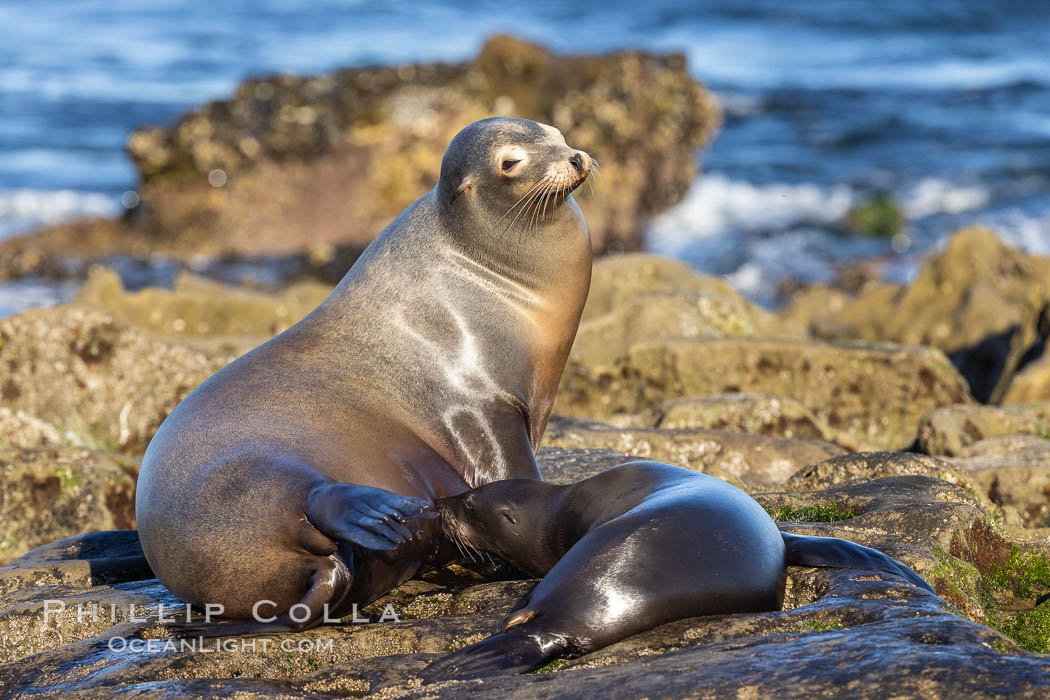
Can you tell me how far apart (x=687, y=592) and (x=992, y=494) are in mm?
3783

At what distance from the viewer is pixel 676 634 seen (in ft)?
12.9

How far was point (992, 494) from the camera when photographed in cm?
714

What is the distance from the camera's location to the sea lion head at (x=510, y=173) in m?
5.86

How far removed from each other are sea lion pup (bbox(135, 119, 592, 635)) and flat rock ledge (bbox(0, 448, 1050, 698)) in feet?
0.84

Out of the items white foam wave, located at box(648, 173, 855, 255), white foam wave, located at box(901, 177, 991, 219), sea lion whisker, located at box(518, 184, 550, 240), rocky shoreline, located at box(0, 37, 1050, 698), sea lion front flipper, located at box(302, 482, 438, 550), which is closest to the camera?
rocky shoreline, located at box(0, 37, 1050, 698)

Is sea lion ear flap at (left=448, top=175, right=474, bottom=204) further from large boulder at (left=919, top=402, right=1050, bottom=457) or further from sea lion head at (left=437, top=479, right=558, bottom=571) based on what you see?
large boulder at (left=919, top=402, right=1050, bottom=457)

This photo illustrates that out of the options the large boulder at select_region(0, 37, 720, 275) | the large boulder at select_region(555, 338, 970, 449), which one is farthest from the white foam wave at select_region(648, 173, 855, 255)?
the large boulder at select_region(555, 338, 970, 449)

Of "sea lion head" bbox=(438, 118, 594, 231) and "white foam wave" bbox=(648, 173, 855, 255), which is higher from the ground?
"sea lion head" bbox=(438, 118, 594, 231)

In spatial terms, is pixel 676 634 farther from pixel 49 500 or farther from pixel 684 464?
pixel 49 500

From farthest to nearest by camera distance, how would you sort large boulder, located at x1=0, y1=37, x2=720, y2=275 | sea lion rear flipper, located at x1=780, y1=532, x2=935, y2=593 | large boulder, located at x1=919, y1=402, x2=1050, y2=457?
large boulder, located at x1=0, y1=37, x2=720, y2=275, large boulder, located at x1=919, y1=402, x2=1050, y2=457, sea lion rear flipper, located at x1=780, y1=532, x2=935, y2=593

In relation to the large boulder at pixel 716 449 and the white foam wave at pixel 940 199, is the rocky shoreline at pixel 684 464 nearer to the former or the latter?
the large boulder at pixel 716 449

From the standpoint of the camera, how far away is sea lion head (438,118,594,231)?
586cm

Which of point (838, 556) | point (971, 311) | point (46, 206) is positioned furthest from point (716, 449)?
point (46, 206)

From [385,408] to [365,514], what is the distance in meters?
1.27
